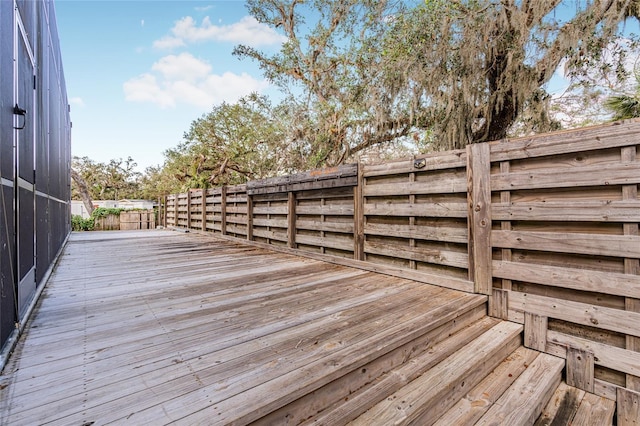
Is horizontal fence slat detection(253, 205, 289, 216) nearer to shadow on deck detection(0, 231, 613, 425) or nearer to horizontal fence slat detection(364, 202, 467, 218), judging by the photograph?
horizontal fence slat detection(364, 202, 467, 218)

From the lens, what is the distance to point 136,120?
1537cm

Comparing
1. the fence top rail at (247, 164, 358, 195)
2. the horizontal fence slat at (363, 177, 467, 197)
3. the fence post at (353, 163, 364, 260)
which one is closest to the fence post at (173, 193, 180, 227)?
the fence top rail at (247, 164, 358, 195)

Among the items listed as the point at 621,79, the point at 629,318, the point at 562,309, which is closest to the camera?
the point at 629,318

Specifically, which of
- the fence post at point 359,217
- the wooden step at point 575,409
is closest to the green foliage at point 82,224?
the fence post at point 359,217

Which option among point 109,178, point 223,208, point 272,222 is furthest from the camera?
point 109,178

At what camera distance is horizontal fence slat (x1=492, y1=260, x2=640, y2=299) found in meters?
1.70

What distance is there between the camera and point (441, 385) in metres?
1.41

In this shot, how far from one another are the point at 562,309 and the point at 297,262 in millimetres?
2730

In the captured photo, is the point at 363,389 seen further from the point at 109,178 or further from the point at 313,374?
the point at 109,178

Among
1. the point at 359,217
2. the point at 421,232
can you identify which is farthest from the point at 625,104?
the point at 359,217

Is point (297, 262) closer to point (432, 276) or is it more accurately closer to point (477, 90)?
point (432, 276)

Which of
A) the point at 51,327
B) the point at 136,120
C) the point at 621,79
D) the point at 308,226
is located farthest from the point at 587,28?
the point at 136,120

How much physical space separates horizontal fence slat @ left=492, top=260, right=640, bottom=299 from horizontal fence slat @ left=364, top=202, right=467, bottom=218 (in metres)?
0.52

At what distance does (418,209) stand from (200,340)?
7.20 feet
